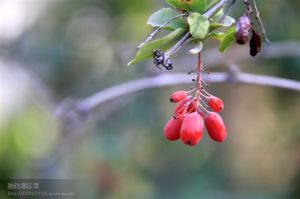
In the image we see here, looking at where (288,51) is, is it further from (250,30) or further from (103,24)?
(250,30)

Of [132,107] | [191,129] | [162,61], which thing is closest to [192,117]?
[191,129]

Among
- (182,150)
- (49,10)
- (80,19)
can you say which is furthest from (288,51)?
(49,10)

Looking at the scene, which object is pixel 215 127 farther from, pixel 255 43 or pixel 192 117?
pixel 255 43

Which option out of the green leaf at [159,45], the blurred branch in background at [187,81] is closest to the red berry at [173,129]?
the green leaf at [159,45]

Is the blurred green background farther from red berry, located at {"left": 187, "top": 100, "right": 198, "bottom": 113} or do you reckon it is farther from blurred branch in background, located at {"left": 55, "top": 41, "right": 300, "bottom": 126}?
red berry, located at {"left": 187, "top": 100, "right": 198, "bottom": 113}

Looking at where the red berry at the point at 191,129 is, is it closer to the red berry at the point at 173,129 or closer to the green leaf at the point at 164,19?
the red berry at the point at 173,129

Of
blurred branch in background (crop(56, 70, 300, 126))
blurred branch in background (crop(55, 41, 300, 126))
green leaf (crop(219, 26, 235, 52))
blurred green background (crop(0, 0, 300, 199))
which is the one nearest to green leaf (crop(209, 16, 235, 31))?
green leaf (crop(219, 26, 235, 52))
